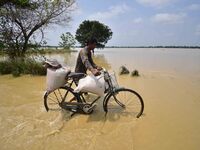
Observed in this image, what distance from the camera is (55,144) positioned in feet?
15.4

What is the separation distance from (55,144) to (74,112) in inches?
60.0

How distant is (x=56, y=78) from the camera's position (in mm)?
5918

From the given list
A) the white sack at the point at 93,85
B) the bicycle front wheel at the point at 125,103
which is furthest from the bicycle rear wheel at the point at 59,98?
the bicycle front wheel at the point at 125,103

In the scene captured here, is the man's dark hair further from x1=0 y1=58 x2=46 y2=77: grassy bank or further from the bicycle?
x1=0 y1=58 x2=46 y2=77: grassy bank

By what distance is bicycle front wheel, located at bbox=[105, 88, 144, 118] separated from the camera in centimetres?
584

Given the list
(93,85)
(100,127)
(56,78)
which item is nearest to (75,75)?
(56,78)

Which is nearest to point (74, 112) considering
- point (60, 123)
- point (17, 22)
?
point (60, 123)

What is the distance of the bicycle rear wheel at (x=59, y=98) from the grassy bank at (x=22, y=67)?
19.8ft

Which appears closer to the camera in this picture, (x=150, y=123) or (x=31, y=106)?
(x=150, y=123)

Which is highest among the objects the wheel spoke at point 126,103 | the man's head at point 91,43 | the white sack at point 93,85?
the man's head at point 91,43

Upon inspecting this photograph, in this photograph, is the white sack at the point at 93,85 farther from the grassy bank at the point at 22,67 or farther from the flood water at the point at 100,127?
the grassy bank at the point at 22,67

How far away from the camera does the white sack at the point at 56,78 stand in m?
5.91

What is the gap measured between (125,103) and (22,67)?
8.15 meters

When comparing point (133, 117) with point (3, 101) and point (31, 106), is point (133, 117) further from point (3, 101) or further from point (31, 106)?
point (3, 101)
